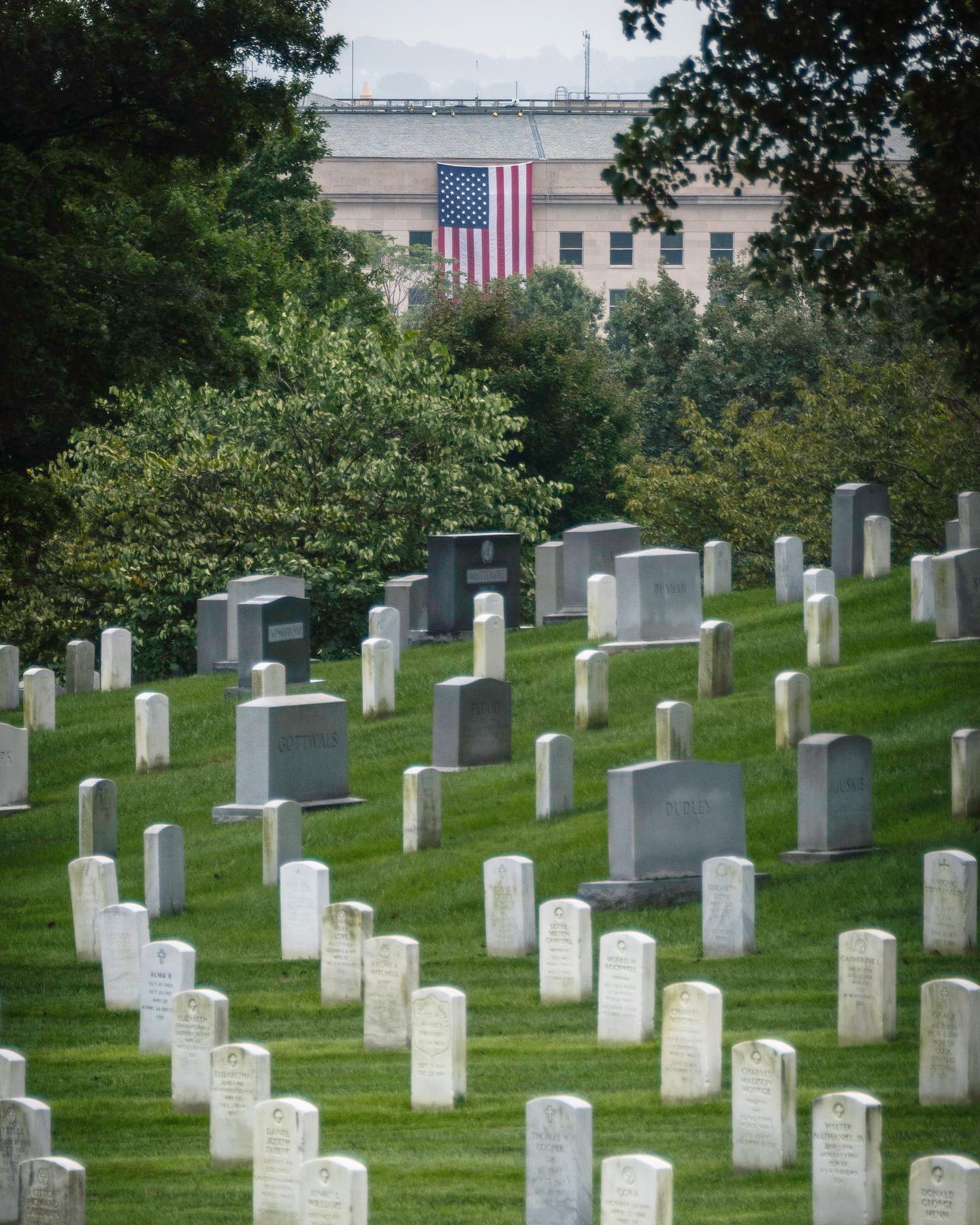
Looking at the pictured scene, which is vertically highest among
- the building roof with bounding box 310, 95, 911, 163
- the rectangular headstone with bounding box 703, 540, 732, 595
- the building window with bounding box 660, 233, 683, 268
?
the building roof with bounding box 310, 95, 911, 163

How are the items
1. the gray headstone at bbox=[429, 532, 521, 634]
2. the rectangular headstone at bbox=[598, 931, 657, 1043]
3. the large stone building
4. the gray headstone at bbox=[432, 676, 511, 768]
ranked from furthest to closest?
the large stone building, the gray headstone at bbox=[429, 532, 521, 634], the gray headstone at bbox=[432, 676, 511, 768], the rectangular headstone at bbox=[598, 931, 657, 1043]

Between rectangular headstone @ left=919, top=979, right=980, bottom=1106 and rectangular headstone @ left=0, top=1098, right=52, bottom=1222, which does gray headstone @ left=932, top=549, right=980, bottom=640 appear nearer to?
rectangular headstone @ left=919, top=979, right=980, bottom=1106

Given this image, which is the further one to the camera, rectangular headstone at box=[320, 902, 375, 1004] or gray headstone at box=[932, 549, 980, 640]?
gray headstone at box=[932, 549, 980, 640]

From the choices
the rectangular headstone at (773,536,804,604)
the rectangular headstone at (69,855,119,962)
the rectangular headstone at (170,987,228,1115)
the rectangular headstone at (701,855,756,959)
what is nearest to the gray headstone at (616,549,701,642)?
the rectangular headstone at (773,536,804,604)

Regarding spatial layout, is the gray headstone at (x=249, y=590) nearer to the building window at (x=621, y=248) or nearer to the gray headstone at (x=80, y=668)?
the gray headstone at (x=80, y=668)

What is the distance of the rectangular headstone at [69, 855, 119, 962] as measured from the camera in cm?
1447

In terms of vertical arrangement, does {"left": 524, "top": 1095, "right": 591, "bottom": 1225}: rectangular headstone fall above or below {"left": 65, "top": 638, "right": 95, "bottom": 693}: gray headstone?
below

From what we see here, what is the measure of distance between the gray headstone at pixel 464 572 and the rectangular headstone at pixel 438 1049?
702 inches

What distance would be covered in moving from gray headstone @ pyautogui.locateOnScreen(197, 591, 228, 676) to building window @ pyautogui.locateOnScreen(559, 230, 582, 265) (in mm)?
60397

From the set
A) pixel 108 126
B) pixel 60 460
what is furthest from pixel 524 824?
pixel 60 460

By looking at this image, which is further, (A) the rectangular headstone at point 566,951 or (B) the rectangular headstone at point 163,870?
(B) the rectangular headstone at point 163,870

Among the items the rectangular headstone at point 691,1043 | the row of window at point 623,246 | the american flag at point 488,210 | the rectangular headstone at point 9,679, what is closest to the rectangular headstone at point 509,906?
the rectangular headstone at point 691,1043

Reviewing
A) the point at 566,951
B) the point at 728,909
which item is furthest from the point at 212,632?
the point at 566,951

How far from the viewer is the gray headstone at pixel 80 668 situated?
28.6 m
